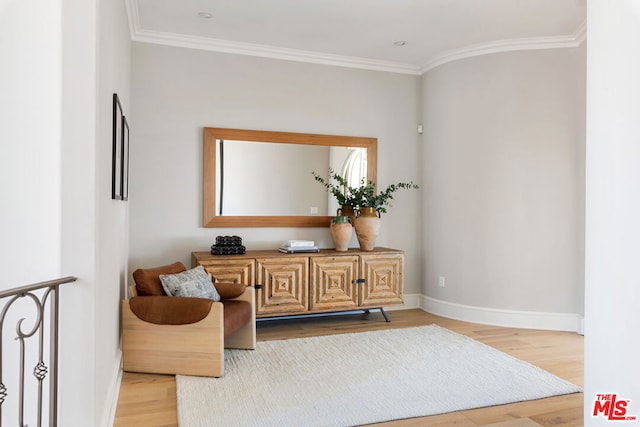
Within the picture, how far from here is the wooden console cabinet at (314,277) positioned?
3916 mm

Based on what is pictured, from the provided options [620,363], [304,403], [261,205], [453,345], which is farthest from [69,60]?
[453,345]

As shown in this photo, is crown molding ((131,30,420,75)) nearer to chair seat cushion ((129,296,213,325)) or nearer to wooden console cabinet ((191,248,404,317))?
wooden console cabinet ((191,248,404,317))

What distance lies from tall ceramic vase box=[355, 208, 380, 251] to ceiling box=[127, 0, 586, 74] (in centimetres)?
166

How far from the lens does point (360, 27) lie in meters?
4.04

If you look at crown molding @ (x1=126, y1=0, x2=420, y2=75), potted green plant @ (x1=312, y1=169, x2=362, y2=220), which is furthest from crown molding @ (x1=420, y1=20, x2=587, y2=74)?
potted green plant @ (x1=312, y1=169, x2=362, y2=220)

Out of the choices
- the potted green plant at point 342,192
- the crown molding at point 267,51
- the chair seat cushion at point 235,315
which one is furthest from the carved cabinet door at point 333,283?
the crown molding at point 267,51

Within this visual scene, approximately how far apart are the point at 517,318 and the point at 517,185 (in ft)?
4.29

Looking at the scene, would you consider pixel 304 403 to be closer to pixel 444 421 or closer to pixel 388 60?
pixel 444 421

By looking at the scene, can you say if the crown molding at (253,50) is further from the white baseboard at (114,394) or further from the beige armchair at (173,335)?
the white baseboard at (114,394)

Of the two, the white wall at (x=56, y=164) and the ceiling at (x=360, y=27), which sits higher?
the ceiling at (x=360, y=27)

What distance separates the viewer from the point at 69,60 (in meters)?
1.76

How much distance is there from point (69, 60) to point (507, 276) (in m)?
4.09

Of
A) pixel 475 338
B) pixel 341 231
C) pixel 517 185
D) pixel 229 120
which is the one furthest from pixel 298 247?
pixel 517 185

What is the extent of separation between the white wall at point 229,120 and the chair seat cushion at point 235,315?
3.59ft
